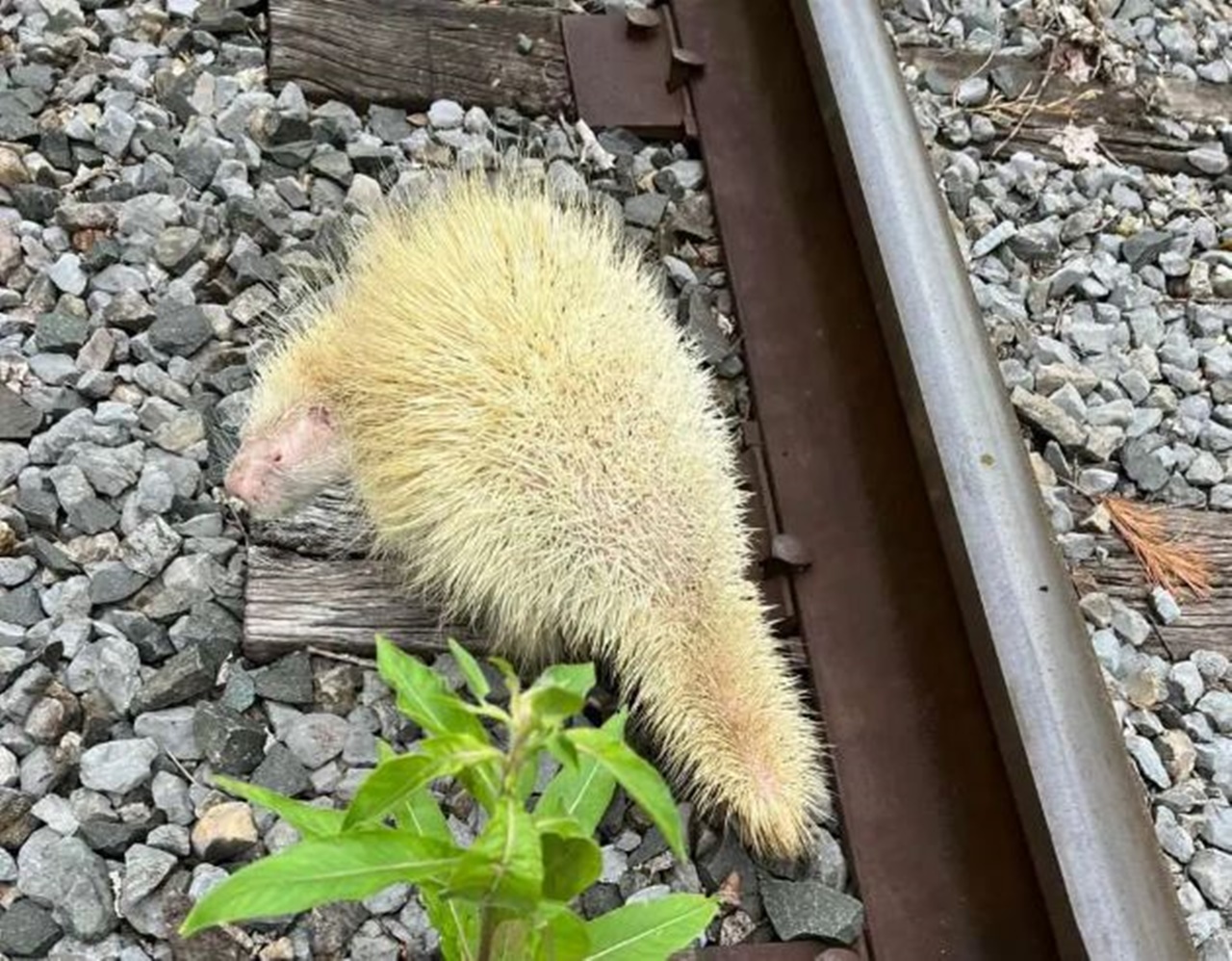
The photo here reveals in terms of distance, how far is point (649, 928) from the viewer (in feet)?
4.61

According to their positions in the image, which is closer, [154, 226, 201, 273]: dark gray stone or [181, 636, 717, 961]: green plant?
[181, 636, 717, 961]: green plant

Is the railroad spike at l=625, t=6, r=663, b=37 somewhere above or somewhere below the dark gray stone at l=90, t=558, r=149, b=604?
above

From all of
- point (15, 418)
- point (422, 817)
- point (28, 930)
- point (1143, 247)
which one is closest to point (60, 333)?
point (15, 418)

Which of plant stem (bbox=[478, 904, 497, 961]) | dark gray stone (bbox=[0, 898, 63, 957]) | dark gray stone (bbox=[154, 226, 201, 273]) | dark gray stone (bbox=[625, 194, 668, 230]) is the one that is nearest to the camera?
plant stem (bbox=[478, 904, 497, 961])

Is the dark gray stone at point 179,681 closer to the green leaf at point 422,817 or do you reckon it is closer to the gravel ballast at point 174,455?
the gravel ballast at point 174,455

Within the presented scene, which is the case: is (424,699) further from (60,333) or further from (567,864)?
(60,333)

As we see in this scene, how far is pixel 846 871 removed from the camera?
5.75 feet

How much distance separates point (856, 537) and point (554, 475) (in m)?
0.44

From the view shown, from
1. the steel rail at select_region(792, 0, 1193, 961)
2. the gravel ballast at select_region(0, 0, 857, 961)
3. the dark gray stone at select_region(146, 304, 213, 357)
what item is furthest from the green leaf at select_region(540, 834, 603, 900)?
the dark gray stone at select_region(146, 304, 213, 357)

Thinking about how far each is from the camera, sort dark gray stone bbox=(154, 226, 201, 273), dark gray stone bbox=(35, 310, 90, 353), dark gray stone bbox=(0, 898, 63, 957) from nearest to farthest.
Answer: dark gray stone bbox=(0, 898, 63, 957) → dark gray stone bbox=(35, 310, 90, 353) → dark gray stone bbox=(154, 226, 201, 273)

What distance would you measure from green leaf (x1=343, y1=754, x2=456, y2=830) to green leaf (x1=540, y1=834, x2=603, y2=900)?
0.12 metres

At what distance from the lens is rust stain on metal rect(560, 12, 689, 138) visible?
7.95ft

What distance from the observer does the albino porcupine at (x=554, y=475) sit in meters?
1.73

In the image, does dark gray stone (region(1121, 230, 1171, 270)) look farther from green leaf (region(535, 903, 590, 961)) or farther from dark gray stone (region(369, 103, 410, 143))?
green leaf (region(535, 903, 590, 961))
